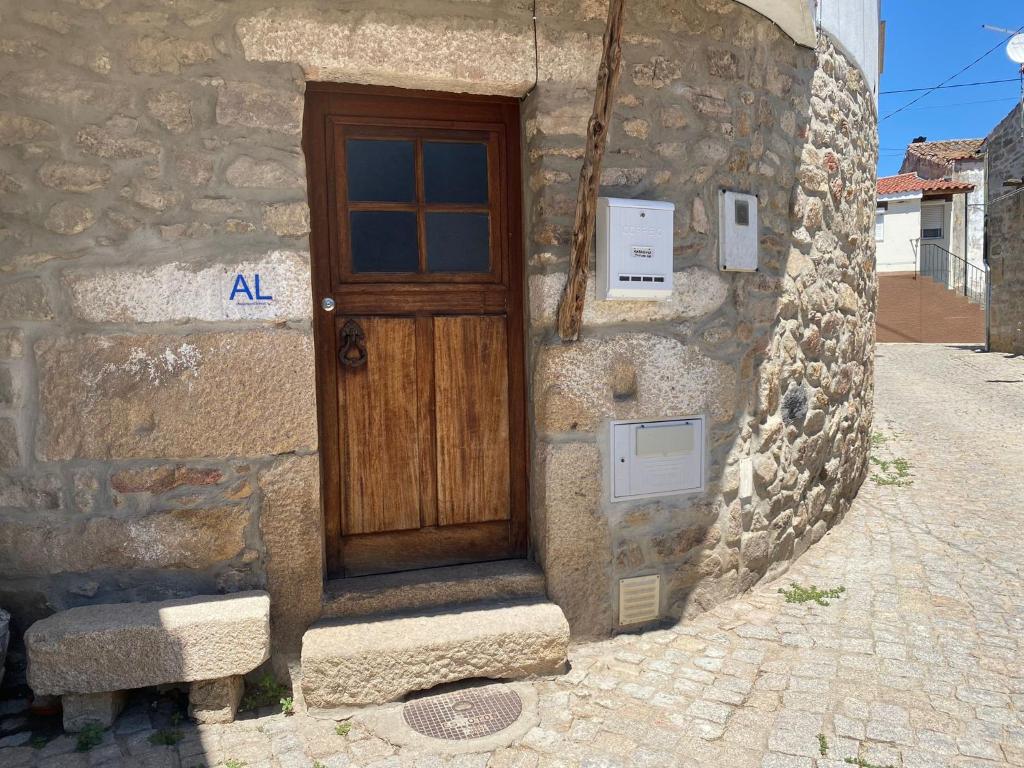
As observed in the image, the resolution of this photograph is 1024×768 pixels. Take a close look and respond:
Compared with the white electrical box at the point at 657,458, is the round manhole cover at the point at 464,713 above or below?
below

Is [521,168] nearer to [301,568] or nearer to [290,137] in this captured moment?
[290,137]

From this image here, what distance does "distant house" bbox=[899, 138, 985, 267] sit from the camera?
21.2 meters

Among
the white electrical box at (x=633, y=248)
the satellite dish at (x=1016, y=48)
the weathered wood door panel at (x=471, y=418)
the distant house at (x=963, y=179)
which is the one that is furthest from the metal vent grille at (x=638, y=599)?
the distant house at (x=963, y=179)

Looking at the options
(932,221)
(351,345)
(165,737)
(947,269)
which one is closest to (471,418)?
(351,345)

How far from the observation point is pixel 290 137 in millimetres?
2656

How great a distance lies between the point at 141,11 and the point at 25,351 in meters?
1.22

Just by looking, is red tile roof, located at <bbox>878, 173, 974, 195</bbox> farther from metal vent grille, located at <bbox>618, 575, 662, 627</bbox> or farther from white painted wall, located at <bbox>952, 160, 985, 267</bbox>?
Result: metal vent grille, located at <bbox>618, 575, 662, 627</bbox>

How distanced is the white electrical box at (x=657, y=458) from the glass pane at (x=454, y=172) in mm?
1158

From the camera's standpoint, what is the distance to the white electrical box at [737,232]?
326cm

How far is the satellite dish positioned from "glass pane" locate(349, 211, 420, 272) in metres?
14.1

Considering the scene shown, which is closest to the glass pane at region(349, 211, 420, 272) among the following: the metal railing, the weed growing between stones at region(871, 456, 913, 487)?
the weed growing between stones at region(871, 456, 913, 487)

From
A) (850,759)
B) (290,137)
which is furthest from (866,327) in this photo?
(290,137)

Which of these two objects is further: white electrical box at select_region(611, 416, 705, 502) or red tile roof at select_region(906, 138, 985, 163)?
red tile roof at select_region(906, 138, 985, 163)

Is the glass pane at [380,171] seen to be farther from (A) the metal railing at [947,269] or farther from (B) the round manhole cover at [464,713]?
(A) the metal railing at [947,269]
